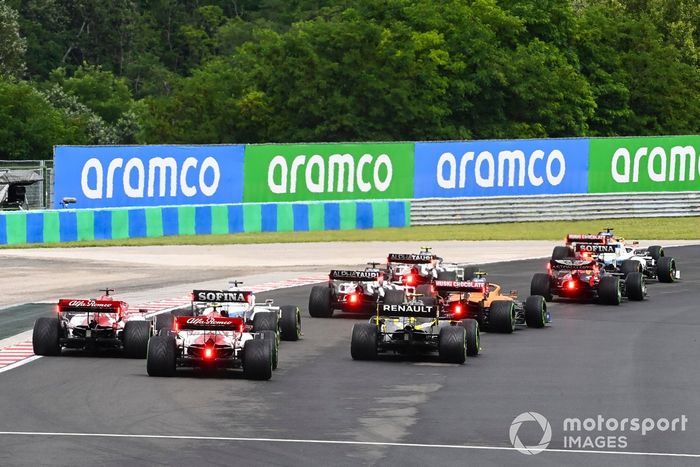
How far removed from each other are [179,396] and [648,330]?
1112cm

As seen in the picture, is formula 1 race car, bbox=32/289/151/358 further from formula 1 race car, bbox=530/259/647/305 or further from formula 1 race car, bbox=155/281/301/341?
formula 1 race car, bbox=530/259/647/305

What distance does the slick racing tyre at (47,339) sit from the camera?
2355 cm

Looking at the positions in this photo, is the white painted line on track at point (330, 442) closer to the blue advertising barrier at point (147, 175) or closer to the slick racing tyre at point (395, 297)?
the slick racing tyre at point (395, 297)

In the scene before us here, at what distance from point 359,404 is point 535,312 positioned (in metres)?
9.40

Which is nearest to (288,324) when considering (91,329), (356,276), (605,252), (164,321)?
(164,321)

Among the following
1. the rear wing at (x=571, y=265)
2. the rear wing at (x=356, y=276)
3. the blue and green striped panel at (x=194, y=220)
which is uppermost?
the blue and green striped panel at (x=194, y=220)

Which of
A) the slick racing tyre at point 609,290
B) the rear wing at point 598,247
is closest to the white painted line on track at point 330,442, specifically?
the slick racing tyre at point 609,290

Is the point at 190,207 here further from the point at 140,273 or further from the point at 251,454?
the point at 251,454

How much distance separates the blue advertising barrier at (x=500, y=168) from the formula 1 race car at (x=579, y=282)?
69.2 feet

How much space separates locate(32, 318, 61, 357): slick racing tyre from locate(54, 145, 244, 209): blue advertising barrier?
84.7 ft

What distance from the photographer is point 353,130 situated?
243 ft

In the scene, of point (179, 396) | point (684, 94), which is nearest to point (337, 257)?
point (179, 396)

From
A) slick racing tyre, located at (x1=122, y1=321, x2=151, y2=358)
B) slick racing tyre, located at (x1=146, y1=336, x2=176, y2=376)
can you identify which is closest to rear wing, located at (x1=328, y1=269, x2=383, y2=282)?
slick racing tyre, located at (x1=122, y1=321, x2=151, y2=358)

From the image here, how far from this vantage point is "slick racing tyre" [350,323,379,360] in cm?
2366
